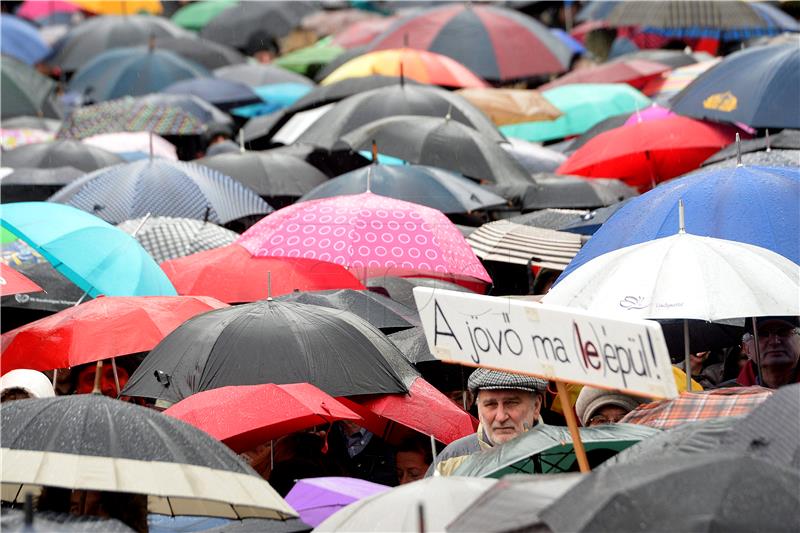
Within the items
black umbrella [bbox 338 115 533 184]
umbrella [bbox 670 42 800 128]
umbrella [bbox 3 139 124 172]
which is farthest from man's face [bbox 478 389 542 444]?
umbrella [bbox 3 139 124 172]

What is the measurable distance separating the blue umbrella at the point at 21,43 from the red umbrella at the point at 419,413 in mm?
15396

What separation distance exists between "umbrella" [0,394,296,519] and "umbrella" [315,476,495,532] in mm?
209

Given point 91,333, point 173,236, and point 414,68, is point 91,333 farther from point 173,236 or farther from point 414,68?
point 414,68

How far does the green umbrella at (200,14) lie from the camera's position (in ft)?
84.6

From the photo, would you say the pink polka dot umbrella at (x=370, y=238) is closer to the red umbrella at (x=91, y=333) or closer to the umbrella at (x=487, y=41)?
the red umbrella at (x=91, y=333)

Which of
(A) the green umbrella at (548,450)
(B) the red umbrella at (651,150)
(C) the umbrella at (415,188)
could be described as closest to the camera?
(A) the green umbrella at (548,450)

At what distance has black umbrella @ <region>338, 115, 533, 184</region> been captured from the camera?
35.8ft

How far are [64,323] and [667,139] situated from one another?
5.11m

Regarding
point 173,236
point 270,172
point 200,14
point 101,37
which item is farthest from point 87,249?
point 200,14

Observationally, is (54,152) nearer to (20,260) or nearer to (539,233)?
(20,260)

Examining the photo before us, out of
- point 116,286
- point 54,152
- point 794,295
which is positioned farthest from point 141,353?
point 54,152

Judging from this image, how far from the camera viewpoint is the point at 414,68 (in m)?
15.6

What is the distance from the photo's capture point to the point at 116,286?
8438 mm

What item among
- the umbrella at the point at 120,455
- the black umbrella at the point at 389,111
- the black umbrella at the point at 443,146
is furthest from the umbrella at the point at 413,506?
the black umbrella at the point at 389,111
